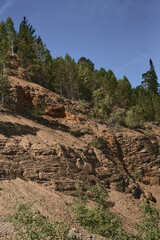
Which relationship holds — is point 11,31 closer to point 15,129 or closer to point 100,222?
point 15,129

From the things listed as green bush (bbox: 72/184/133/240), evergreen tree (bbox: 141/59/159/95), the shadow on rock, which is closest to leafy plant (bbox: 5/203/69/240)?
green bush (bbox: 72/184/133/240)

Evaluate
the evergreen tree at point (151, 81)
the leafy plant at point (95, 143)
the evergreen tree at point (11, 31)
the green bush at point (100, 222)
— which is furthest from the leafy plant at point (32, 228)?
the evergreen tree at point (151, 81)

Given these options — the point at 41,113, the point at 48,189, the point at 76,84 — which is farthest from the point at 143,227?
the point at 76,84

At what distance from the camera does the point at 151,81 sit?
60969 millimetres

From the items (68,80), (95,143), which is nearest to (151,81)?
(68,80)

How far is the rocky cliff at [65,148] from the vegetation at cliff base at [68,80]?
13.0 feet

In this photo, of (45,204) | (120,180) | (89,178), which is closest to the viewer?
(45,204)

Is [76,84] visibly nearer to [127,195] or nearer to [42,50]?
[42,50]

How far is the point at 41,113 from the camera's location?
19.1 metres

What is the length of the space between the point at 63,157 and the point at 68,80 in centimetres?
2310

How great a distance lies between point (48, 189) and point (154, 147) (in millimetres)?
16971

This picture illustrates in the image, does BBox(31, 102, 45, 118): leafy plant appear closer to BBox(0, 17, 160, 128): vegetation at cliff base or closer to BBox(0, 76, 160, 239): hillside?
BBox(0, 76, 160, 239): hillside

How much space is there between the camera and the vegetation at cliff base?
27.2 meters

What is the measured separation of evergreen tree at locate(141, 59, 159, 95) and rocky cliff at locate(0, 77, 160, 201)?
39.4 meters
